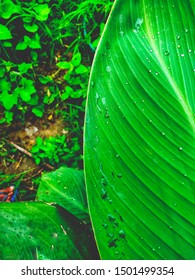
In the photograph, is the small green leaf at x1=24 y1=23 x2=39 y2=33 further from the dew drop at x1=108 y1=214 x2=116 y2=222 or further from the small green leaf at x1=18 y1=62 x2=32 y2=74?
the dew drop at x1=108 y1=214 x2=116 y2=222

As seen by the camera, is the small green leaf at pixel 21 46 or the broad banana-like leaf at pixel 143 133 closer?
the broad banana-like leaf at pixel 143 133

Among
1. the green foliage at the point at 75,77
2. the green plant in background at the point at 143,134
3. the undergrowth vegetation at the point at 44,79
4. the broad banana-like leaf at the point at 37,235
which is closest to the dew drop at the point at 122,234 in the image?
the green plant in background at the point at 143,134

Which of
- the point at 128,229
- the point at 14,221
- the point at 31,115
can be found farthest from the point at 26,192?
the point at 128,229

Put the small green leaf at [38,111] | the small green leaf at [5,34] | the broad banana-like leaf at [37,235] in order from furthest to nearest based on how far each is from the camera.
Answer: the small green leaf at [38,111], the small green leaf at [5,34], the broad banana-like leaf at [37,235]

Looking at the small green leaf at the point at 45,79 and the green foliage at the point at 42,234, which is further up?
the small green leaf at the point at 45,79

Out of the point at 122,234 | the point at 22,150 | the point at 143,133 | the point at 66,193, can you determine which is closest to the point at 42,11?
the point at 22,150

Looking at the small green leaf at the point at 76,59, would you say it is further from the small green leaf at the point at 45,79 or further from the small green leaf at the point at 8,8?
the small green leaf at the point at 8,8

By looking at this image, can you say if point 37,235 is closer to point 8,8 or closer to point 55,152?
point 55,152

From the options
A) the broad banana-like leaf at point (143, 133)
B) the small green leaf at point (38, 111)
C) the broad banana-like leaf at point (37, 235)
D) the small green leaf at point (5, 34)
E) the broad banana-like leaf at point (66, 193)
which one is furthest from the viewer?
the small green leaf at point (38, 111)
